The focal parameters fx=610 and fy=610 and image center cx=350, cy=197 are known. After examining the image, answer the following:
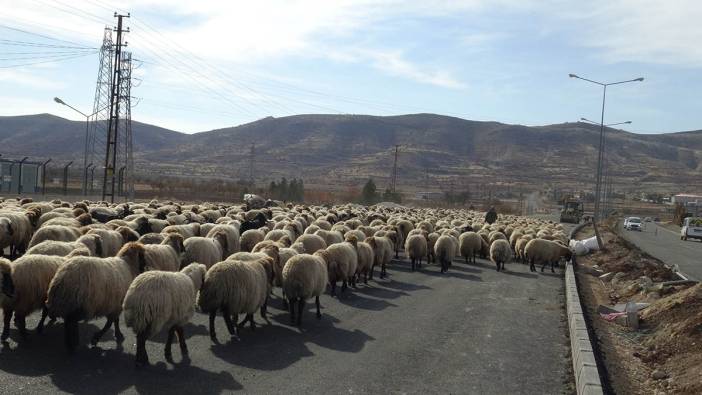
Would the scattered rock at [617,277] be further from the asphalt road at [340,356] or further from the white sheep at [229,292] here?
the white sheep at [229,292]

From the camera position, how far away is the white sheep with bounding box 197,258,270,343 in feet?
33.4

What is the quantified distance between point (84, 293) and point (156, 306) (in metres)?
1.18

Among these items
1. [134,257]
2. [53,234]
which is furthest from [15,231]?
[134,257]

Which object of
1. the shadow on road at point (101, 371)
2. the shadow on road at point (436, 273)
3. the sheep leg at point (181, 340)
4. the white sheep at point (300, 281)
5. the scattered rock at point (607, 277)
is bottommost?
the shadow on road at point (436, 273)

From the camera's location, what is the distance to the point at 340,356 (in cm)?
988

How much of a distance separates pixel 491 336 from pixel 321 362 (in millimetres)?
3969

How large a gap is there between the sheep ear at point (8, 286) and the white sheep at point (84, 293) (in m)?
0.51

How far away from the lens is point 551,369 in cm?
990

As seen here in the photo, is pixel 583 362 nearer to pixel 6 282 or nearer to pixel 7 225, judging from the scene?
pixel 6 282

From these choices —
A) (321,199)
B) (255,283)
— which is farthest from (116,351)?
(321,199)

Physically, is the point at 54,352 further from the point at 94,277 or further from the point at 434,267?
the point at 434,267

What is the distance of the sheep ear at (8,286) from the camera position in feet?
28.7

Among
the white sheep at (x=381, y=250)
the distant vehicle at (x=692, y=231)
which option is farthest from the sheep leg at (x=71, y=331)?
the distant vehicle at (x=692, y=231)

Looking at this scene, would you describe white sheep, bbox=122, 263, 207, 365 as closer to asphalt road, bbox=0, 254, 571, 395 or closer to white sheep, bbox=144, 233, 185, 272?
asphalt road, bbox=0, 254, 571, 395
